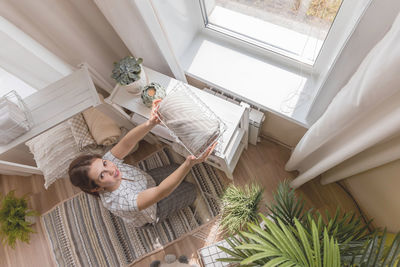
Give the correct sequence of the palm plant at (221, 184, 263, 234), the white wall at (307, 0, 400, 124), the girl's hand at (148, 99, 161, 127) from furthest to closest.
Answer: the palm plant at (221, 184, 263, 234)
the girl's hand at (148, 99, 161, 127)
the white wall at (307, 0, 400, 124)

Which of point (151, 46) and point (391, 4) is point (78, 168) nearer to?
point (151, 46)

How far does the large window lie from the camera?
1144 mm

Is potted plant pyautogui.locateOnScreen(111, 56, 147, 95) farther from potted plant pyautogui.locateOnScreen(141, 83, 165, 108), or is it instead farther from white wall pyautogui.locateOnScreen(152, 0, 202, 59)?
white wall pyautogui.locateOnScreen(152, 0, 202, 59)

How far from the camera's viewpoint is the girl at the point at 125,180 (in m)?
1.19

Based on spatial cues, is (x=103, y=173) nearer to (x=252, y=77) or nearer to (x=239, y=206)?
(x=239, y=206)

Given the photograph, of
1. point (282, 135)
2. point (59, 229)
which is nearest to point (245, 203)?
point (282, 135)

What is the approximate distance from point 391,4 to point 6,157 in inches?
78.7

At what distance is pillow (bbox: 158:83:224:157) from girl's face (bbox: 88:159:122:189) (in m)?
0.34

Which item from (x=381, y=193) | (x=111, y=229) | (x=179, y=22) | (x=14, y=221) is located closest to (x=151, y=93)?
(x=179, y=22)

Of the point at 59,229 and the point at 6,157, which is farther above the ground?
the point at 6,157

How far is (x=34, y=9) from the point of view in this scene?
1.18 metres

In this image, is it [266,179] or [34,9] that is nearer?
[34,9]

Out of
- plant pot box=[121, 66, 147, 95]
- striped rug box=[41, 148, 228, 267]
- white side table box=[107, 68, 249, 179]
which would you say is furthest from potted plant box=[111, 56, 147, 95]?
striped rug box=[41, 148, 228, 267]

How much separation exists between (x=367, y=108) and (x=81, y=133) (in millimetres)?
1497
